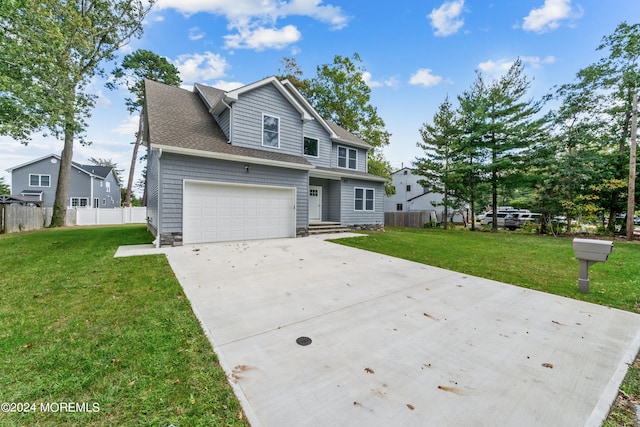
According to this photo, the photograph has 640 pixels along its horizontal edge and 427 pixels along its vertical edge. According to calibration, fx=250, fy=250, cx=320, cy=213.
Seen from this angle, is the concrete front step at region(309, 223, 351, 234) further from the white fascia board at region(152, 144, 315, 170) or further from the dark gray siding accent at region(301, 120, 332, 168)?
the dark gray siding accent at region(301, 120, 332, 168)

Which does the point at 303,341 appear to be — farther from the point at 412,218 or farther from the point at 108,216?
the point at 108,216

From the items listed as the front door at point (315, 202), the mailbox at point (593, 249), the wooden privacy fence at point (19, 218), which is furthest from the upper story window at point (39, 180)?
the mailbox at point (593, 249)

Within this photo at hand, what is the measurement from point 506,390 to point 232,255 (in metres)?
6.17

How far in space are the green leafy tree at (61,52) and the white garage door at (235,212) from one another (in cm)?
763

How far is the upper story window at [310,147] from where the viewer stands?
13.1 m

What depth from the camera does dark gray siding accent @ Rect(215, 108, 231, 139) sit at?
10016mm

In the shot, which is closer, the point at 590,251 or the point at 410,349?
the point at 410,349

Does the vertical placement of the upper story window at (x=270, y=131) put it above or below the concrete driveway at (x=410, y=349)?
above

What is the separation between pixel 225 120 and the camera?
10.3 meters

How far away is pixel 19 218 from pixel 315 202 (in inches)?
595

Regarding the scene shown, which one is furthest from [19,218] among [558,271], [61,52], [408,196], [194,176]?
[408,196]

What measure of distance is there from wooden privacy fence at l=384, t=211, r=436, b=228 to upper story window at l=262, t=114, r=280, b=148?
49.7 ft

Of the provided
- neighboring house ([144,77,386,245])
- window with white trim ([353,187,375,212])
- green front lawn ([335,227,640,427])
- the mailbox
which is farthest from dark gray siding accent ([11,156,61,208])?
the mailbox

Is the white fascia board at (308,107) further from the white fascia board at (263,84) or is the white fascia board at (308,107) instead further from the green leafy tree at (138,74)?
the green leafy tree at (138,74)
